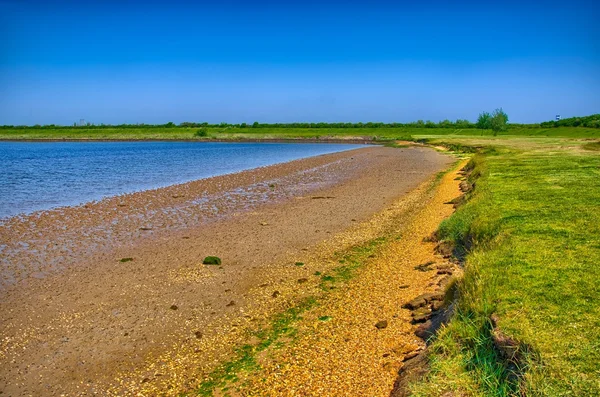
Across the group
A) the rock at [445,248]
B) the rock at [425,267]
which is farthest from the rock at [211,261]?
the rock at [445,248]

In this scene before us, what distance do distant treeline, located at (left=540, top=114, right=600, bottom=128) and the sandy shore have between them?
8291cm

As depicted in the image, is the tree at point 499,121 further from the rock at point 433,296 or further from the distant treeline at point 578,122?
the rock at point 433,296

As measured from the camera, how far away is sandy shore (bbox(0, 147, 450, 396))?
7.41 metres

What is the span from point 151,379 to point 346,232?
397 inches

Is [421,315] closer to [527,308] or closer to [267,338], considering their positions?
[527,308]

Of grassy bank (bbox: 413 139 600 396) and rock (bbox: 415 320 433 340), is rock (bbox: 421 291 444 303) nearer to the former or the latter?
rock (bbox: 415 320 433 340)

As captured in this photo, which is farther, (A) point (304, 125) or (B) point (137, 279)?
(A) point (304, 125)

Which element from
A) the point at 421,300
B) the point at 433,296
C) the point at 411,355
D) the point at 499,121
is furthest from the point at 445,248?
the point at 499,121

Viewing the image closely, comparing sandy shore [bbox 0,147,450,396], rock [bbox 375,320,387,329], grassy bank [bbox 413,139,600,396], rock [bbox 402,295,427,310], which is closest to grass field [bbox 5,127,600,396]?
grassy bank [bbox 413,139,600,396]

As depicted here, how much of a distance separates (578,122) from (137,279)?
107578 mm

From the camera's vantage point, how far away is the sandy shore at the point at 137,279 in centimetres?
741

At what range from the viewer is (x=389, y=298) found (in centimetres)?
942

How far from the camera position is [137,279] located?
36.9 ft

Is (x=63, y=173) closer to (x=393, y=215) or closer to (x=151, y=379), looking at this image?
(x=393, y=215)
